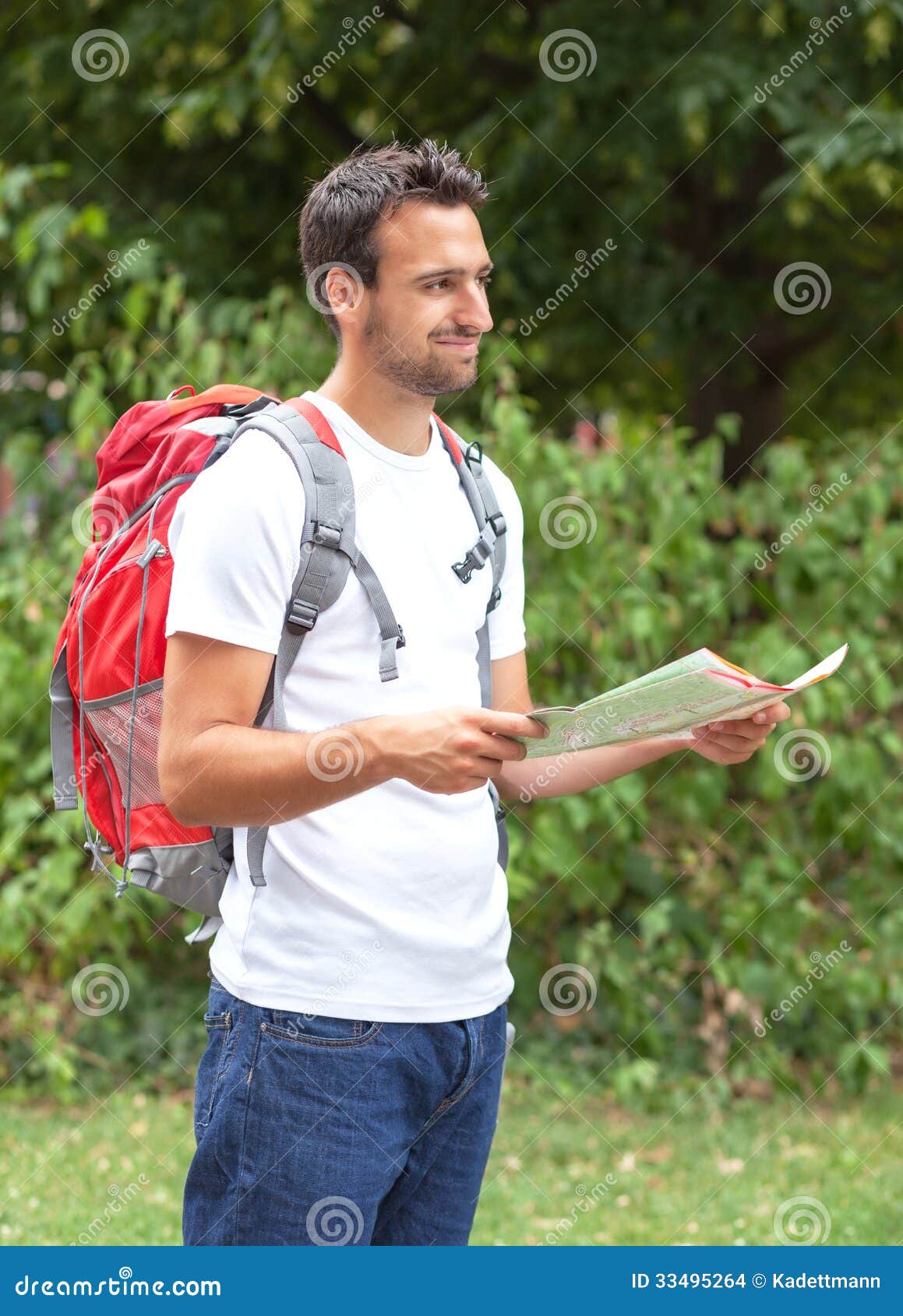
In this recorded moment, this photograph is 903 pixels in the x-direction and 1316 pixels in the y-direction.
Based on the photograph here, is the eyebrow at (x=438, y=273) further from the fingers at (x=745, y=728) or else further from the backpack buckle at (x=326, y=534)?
the fingers at (x=745, y=728)

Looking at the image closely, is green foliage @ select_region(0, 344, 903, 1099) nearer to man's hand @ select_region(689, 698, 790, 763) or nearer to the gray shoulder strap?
man's hand @ select_region(689, 698, 790, 763)

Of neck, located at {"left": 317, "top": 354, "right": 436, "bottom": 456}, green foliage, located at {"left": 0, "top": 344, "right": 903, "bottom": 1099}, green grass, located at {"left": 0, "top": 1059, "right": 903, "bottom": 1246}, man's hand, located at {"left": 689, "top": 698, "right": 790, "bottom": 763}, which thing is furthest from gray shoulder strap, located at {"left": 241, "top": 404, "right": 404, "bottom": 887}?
green foliage, located at {"left": 0, "top": 344, "right": 903, "bottom": 1099}

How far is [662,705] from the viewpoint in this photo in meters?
1.57

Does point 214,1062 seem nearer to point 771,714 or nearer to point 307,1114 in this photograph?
point 307,1114

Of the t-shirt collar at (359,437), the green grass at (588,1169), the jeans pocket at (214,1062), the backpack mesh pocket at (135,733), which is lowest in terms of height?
the green grass at (588,1169)

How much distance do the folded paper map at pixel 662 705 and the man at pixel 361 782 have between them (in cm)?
6

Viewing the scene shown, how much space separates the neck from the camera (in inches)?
71.4

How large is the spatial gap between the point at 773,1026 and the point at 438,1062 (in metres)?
3.53

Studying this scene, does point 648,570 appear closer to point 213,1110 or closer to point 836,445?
point 836,445

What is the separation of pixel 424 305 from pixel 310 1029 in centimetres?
91

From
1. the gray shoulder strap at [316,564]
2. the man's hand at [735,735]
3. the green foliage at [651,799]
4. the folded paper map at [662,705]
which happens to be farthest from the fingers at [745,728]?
the green foliage at [651,799]

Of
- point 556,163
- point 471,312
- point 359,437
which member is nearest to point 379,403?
point 359,437

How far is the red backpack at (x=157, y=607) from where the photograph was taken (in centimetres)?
167

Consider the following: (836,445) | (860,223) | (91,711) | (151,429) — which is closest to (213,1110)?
(91,711)
